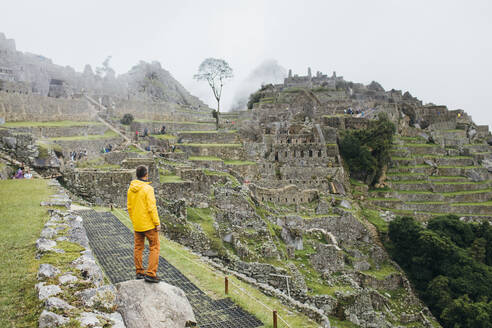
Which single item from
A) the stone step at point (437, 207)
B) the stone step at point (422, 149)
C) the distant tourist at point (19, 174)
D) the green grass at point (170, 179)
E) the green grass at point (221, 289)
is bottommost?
the stone step at point (437, 207)

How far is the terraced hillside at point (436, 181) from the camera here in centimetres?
3195

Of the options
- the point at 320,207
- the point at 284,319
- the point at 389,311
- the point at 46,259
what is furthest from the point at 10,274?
the point at 320,207

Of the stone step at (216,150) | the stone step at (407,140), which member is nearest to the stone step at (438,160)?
the stone step at (407,140)

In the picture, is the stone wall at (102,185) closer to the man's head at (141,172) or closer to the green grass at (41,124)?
the man's head at (141,172)

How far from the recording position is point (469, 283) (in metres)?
23.4

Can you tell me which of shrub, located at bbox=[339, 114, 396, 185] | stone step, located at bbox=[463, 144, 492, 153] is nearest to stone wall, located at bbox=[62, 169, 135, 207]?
shrub, located at bbox=[339, 114, 396, 185]

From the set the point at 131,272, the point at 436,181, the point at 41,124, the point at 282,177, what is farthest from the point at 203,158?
the point at 436,181

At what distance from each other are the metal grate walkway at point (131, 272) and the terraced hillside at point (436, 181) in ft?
82.7

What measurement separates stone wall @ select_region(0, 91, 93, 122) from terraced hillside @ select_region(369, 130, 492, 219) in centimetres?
2742

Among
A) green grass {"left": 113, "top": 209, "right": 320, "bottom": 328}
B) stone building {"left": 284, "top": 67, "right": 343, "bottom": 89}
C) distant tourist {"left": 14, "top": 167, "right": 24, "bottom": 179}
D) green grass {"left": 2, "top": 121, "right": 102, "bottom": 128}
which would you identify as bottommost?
green grass {"left": 113, "top": 209, "right": 320, "bottom": 328}

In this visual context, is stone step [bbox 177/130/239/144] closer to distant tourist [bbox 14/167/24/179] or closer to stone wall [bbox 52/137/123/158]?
stone wall [bbox 52/137/123/158]

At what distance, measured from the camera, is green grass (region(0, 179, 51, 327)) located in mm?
4340

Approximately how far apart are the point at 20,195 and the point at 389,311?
19.1 metres

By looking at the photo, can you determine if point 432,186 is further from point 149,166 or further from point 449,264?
point 149,166
